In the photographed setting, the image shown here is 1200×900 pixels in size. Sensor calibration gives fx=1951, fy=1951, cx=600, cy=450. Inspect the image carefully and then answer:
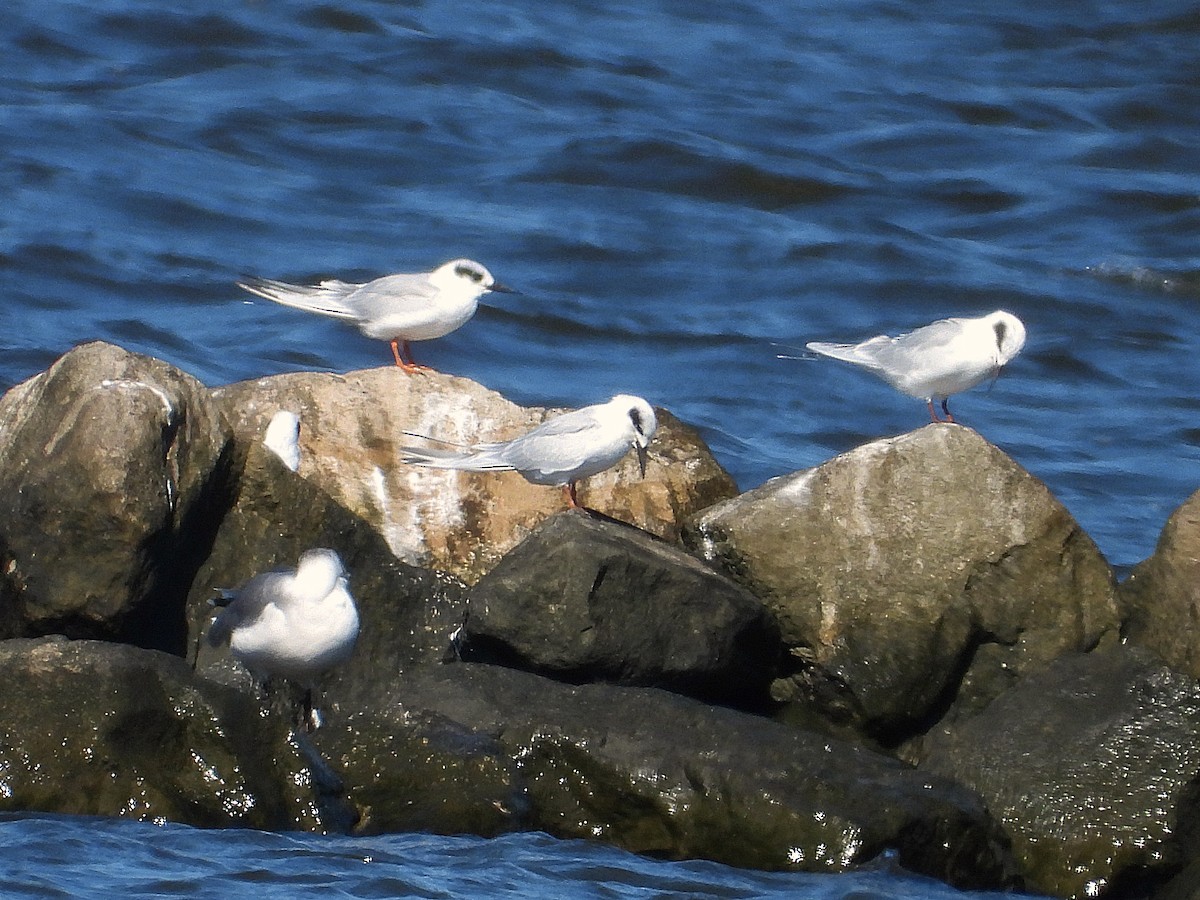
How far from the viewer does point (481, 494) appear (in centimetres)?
747

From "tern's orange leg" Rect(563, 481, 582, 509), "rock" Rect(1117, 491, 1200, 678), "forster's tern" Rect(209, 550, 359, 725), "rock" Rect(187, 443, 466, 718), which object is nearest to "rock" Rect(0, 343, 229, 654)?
"rock" Rect(187, 443, 466, 718)

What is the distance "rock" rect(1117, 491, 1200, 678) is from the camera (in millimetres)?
6785

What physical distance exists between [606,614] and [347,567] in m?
1.03

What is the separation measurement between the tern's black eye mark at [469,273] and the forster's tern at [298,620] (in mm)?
2454

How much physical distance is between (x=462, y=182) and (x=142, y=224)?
2753 mm

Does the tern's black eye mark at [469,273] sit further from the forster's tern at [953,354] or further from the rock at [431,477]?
the forster's tern at [953,354]

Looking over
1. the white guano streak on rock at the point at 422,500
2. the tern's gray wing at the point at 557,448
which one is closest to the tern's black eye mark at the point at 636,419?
the tern's gray wing at the point at 557,448

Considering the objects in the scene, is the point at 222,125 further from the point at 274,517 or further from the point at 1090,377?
the point at 274,517

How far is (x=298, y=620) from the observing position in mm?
6098

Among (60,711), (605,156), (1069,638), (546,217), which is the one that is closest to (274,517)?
(60,711)

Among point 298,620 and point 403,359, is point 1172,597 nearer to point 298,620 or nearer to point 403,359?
point 298,620

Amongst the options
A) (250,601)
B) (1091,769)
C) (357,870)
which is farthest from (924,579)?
(357,870)

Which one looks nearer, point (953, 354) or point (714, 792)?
point (714, 792)

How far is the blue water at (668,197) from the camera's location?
1216 centimetres
